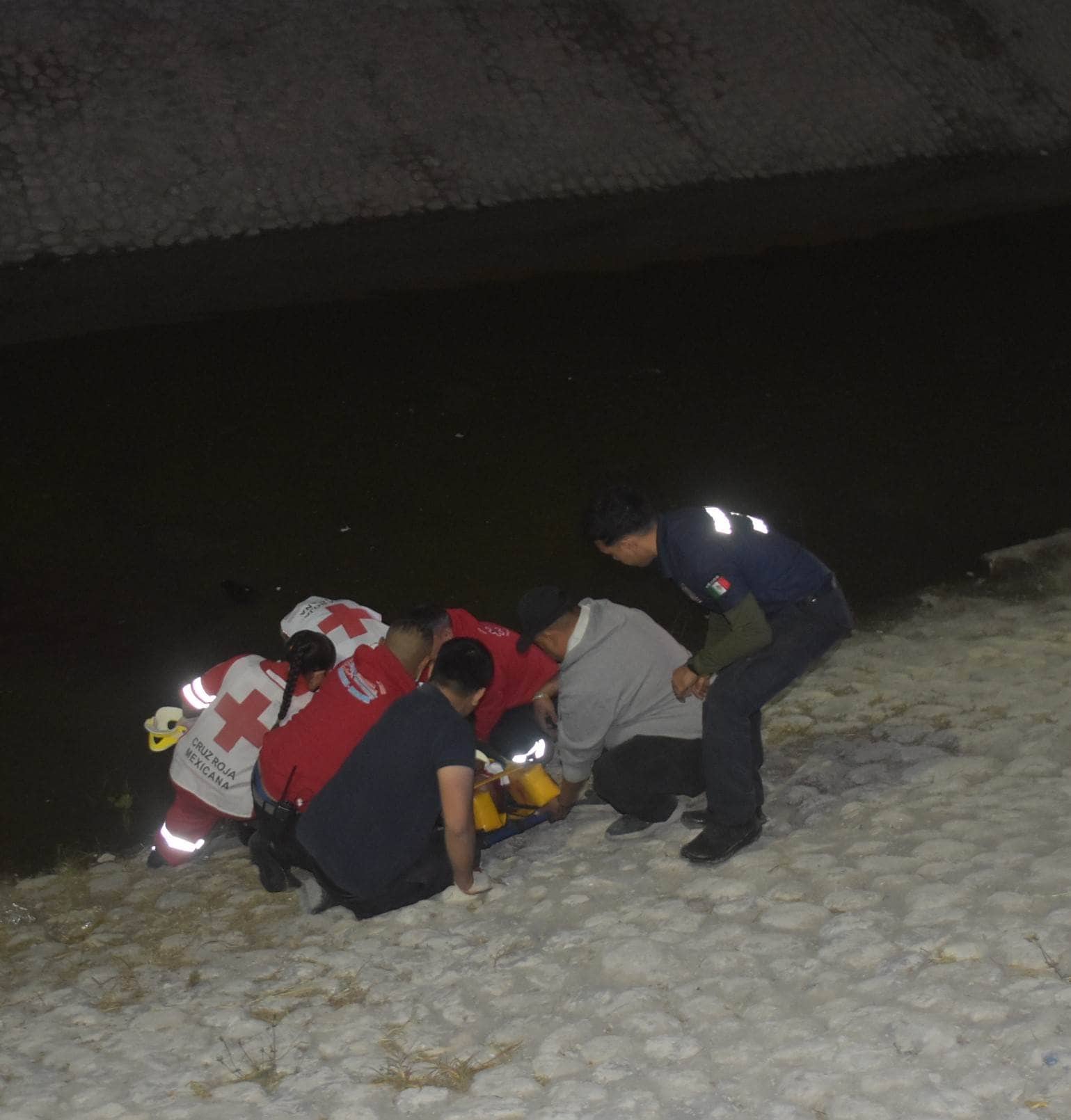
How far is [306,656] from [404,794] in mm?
975

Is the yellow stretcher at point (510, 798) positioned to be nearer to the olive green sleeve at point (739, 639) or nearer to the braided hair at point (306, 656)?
the braided hair at point (306, 656)

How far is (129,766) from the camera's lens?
23.7ft

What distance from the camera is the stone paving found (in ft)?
44.6

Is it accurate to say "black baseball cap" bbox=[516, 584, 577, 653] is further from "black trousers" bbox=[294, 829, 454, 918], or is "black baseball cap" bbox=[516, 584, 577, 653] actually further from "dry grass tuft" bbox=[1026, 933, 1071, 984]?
"dry grass tuft" bbox=[1026, 933, 1071, 984]

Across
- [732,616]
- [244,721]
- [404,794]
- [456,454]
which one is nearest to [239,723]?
[244,721]

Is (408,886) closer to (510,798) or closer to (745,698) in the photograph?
(510,798)

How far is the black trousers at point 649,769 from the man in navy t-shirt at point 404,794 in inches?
27.1

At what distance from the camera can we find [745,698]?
Result: 17.1 feet

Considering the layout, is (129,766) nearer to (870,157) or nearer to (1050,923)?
(1050,923)

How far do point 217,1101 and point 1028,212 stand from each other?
47.9ft

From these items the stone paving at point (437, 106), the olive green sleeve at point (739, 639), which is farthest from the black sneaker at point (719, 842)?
the stone paving at point (437, 106)

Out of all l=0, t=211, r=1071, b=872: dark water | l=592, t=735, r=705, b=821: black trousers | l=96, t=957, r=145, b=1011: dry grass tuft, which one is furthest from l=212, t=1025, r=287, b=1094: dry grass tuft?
l=0, t=211, r=1071, b=872: dark water

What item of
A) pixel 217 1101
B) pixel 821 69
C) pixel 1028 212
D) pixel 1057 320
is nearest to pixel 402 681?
pixel 217 1101

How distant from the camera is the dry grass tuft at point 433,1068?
158 inches
